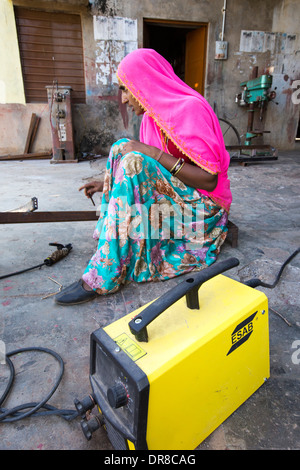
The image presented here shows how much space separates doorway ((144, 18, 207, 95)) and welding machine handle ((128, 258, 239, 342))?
635 centimetres

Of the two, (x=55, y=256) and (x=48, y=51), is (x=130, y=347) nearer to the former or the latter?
(x=55, y=256)

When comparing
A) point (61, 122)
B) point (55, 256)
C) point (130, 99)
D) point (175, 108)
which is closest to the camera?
point (175, 108)

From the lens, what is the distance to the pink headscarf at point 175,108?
1395 millimetres

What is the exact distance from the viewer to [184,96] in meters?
1.44

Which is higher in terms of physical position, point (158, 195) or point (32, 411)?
point (158, 195)

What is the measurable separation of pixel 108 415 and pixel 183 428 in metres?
0.18

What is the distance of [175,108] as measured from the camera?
142 cm

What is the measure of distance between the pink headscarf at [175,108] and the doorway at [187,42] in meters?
5.32

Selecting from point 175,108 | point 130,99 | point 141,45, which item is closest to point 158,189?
point 175,108

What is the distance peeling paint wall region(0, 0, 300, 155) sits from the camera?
5.52 m

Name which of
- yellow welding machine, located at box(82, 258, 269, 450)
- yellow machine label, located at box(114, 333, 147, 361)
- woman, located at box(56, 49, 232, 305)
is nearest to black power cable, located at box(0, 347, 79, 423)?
yellow welding machine, located at box(82, 258, 269, 450)

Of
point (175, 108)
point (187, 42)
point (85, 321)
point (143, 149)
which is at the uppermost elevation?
point (187, 42)

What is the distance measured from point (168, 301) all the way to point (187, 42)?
7.43 meters
